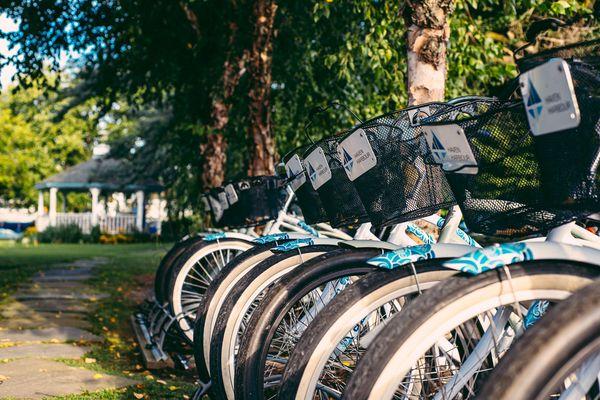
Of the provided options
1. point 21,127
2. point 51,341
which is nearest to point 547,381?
point 51,341

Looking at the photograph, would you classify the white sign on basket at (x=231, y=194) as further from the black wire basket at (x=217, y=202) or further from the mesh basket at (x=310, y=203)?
the mesh basket at (x=310, y=203)

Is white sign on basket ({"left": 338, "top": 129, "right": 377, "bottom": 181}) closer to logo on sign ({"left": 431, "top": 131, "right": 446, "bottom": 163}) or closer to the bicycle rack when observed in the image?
logo on sign ({"left": 431, "top": 131, "right": 446, "bottom": 163})

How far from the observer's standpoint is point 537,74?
1.84 metres

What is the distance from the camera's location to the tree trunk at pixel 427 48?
4277 millimetres

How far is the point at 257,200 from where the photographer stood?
18.4 feet

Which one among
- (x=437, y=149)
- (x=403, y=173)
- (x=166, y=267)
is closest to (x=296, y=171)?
(x=403, y=173)

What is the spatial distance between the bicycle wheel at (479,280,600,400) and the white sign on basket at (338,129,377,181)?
1345 mm

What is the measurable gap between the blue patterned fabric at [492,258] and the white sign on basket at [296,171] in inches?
82.5

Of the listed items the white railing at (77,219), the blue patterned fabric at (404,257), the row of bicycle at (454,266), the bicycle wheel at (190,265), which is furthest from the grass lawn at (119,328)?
the white railing at (77,219)

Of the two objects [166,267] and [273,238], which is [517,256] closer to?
[273,238]

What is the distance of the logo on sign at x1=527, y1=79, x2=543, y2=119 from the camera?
6.17 ft

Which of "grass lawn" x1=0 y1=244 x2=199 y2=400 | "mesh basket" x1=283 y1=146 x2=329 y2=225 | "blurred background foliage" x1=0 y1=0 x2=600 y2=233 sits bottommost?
"grass lawn" x1=0 y1=244 x2=199 y2=400

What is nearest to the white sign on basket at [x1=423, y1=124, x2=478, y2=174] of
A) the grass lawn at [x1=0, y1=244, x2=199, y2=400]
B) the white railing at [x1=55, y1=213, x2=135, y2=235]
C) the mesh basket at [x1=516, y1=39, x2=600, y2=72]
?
the mesh basket at [x1=516, y1=39, x2=600, y2=72]

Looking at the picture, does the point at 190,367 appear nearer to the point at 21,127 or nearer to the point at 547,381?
the point at 547,381
